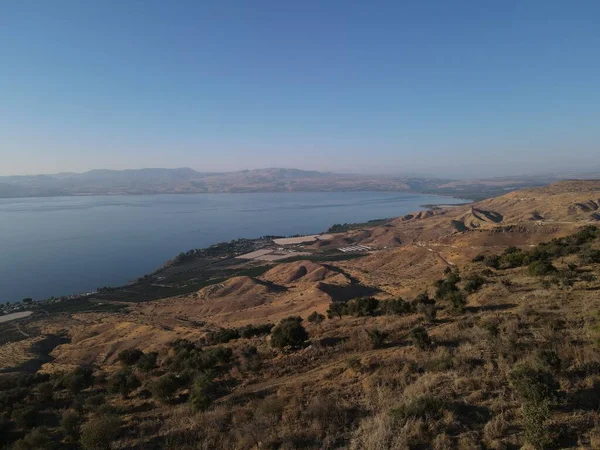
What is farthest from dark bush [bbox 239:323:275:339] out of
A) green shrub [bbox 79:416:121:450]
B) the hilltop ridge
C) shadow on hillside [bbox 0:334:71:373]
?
shadow on hillside [bbox 0:334:71:373]

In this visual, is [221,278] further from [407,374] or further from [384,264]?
[407,374]

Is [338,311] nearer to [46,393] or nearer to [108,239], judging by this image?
[46,393]

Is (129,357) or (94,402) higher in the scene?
(94,402)

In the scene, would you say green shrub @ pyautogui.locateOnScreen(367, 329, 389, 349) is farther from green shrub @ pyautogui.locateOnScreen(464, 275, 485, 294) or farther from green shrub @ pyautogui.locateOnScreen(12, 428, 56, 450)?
green shrub @ pyautogui.locateOnScreen(12, 428, 56, 450)

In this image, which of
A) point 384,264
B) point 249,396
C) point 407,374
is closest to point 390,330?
point 407,374

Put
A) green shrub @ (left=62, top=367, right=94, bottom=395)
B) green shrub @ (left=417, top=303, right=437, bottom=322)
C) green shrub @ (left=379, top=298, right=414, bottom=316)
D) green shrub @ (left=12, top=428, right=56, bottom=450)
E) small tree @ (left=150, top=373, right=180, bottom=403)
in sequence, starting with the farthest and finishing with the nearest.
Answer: green shrub @ (left=379, top=298, right=414, bottom=316) → green shrub @ (left=62, top=367, right=94, bottom=395) → green shrub @ (left=417, top=303, right=437, bottom=322) → small tree @ (left=150, top=373, right=180, bottom=403) → green shrub @ (left=12, top=428, right=56, bottom=450)

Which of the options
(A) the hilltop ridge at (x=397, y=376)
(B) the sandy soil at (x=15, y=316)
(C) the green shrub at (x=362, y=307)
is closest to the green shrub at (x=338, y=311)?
(A) the hilltop ridge at (x=397, y=376)

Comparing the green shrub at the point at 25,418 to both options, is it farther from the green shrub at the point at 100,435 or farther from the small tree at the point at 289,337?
the small tree at the point at 289,337

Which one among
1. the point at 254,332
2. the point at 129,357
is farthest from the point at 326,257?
the point at 129,357
